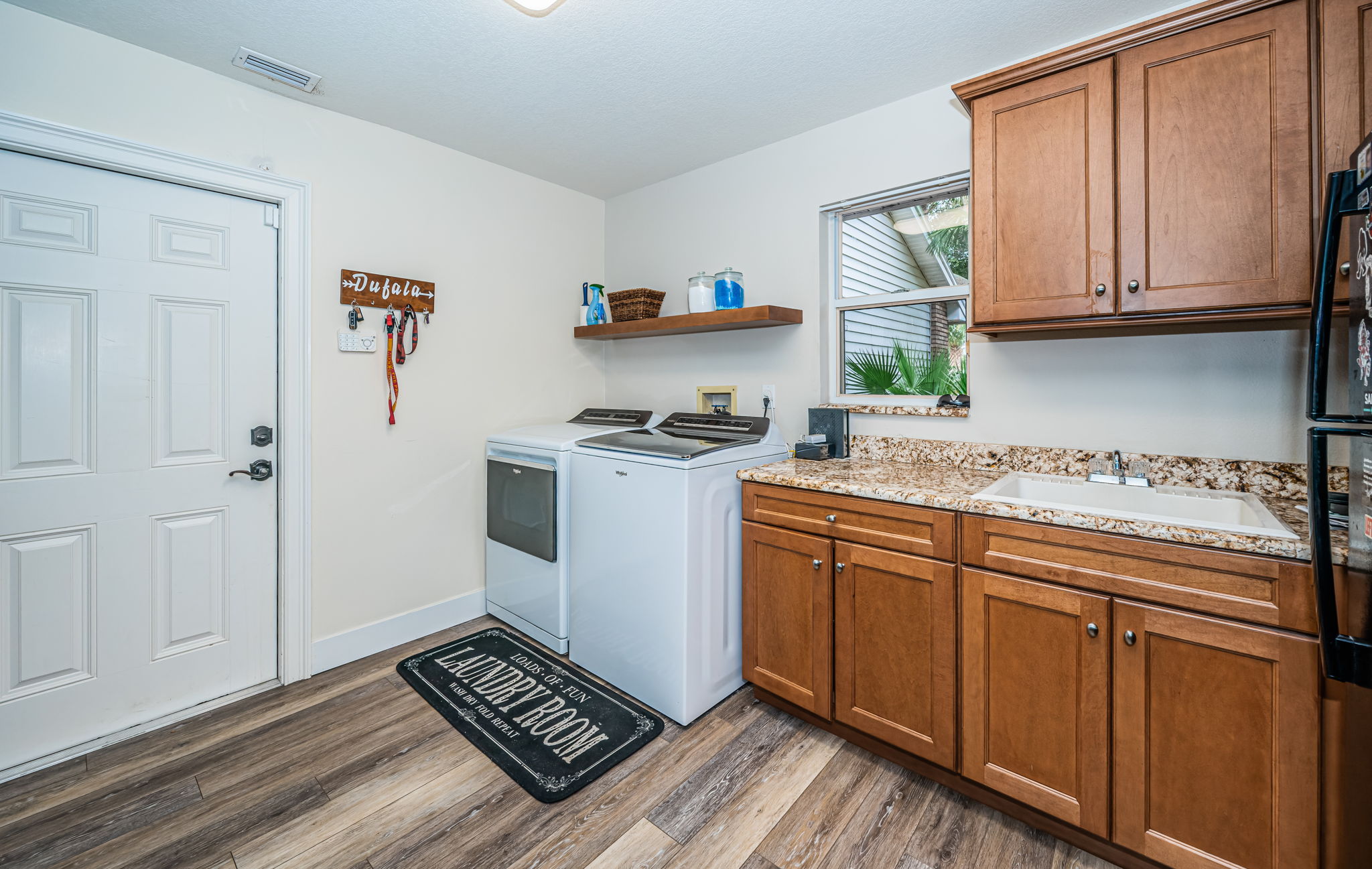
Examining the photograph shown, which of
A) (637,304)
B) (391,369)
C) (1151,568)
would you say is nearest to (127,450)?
(391,369)

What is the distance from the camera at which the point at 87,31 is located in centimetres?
193

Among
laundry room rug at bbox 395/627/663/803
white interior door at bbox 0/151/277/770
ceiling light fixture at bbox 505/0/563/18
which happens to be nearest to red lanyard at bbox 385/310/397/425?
white interior door at bbox 0/151/277/770

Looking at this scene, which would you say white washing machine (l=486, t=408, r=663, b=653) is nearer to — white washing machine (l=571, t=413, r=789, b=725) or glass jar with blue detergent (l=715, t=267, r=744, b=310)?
white washing machine (l=571, t=413, r=789, b=725)

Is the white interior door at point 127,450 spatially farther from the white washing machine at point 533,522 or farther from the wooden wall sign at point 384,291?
the white washing machine at point 533,522

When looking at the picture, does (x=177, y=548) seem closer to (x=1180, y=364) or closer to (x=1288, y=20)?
(x=1180, y=364)

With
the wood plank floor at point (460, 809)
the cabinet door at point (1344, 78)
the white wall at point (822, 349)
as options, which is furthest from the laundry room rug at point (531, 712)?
the cabinet door at point (1344, 78)

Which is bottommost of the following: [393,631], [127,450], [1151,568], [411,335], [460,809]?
[460,809]

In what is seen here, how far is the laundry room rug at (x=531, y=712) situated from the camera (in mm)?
1872

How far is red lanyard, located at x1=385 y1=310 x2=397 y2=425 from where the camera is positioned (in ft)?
8.70

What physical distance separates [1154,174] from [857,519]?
1272mm

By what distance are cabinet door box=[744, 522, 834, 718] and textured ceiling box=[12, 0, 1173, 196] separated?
1.73m

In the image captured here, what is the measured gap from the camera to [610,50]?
203 cm

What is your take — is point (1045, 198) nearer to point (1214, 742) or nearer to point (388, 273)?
point (1214, 742)

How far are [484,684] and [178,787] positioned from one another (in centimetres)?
96
